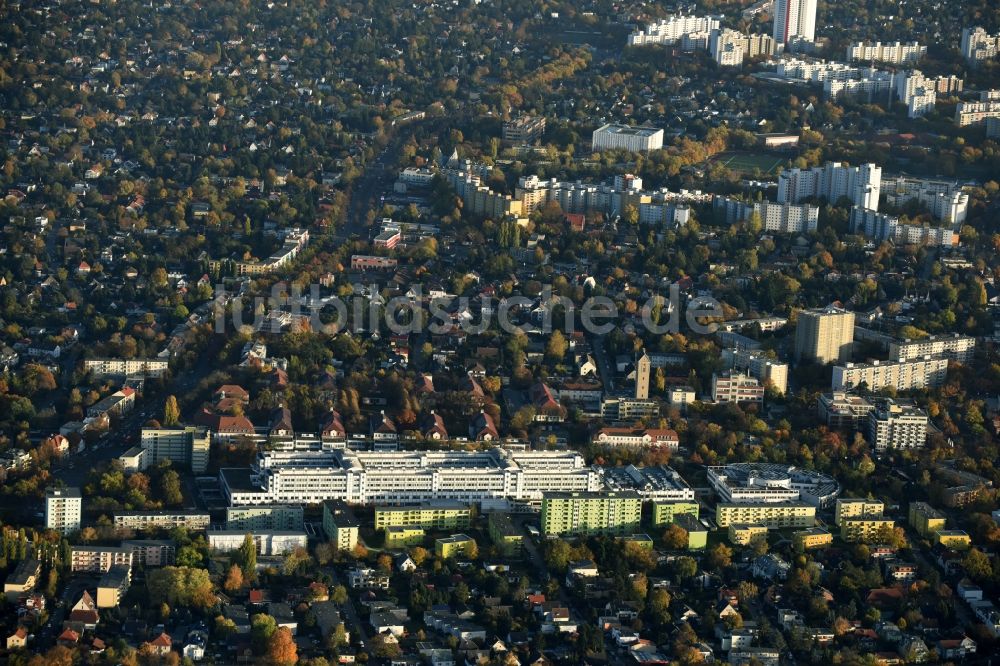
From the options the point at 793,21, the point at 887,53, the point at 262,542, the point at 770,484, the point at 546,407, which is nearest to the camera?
the point at 262,542

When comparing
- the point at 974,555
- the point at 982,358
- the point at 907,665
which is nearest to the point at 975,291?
the point at 982,358

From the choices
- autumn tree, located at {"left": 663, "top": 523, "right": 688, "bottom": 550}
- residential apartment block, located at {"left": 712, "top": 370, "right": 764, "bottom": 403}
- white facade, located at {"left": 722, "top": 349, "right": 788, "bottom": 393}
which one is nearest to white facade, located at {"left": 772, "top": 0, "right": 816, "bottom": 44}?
white facade, located at {"left": 722, "top": 349, "right": 788, "bottom": 393}

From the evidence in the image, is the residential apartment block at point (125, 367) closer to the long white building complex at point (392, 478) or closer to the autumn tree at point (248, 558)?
the long white building complex at point (392, 478)

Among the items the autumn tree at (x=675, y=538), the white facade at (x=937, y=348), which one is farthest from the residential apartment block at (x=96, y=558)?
the white facade at (x=937, y=348)

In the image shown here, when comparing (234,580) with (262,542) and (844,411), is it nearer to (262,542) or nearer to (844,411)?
(262,542)

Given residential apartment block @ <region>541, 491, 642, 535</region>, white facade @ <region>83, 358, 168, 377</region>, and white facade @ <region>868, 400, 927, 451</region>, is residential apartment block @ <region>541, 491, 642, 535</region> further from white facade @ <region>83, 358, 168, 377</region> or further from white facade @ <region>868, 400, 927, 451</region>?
white facade @ <region>83, 358, 168, 377</region>

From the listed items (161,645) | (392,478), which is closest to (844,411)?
(392,478)

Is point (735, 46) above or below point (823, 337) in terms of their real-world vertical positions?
above
